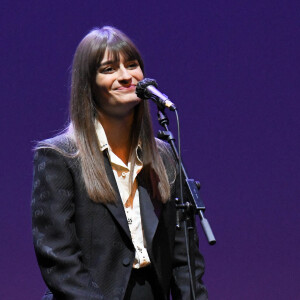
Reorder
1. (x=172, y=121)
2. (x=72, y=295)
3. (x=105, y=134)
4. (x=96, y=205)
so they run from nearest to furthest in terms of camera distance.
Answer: (x=72, y=295), (x=96, y=205), (x=105, y=134), (x=172, y=121)

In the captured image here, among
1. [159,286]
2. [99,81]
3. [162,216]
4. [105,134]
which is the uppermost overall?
[99,81]

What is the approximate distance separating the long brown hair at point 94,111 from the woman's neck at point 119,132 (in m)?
0.03

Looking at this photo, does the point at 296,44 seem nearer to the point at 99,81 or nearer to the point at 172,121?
the point at 172,121

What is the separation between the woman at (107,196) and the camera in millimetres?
2090

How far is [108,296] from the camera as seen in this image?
2086 millimetres

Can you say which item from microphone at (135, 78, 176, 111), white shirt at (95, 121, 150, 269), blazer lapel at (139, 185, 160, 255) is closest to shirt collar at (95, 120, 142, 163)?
white shirt at (95, 121, 150, 269)

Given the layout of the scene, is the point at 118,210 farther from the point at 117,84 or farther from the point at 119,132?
the point at 117,84

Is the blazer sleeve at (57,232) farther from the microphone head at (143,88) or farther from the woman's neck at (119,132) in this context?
the microphone head at (143,88)

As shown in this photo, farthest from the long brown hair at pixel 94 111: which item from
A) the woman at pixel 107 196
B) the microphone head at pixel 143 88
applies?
the microphone head at pixel 143 88

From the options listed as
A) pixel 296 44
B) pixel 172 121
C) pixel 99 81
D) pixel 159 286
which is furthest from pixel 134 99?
pixel 296 44

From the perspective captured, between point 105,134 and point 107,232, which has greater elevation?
point 105,134

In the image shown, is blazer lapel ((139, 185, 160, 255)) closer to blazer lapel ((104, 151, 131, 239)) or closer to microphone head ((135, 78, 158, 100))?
blazer lapel ((104, 151, 131, 239))

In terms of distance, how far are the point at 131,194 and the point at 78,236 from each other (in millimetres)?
245

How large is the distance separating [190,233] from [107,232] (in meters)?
0.35
